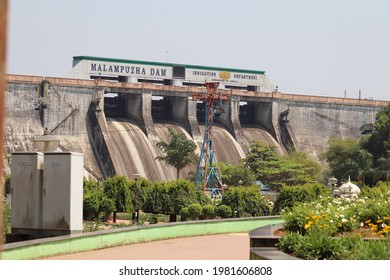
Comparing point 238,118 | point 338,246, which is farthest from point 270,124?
point 338,246

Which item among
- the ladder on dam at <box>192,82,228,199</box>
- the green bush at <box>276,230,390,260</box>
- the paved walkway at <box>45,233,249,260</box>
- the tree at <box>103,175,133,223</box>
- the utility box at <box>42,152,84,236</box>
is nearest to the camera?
the green bush at <box>276,230,390,260</box>

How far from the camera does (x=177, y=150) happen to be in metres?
77.9

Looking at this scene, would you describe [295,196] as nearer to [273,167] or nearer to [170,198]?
[170,198]

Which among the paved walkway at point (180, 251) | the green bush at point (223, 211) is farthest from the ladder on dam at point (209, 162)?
the paved walkway at point (180, 251)

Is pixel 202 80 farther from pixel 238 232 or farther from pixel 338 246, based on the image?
pixel 338 246

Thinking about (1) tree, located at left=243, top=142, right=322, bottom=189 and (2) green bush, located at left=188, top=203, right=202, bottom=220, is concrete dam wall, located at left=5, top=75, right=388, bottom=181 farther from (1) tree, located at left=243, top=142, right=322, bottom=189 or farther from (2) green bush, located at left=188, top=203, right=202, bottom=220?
(2) green bush, located at left=188, top=203, right=202, bottom=220

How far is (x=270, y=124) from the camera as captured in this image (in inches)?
3728

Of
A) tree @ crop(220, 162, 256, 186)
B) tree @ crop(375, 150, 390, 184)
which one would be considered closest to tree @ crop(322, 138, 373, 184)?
tree @ crop(375, 150, 390, 184)

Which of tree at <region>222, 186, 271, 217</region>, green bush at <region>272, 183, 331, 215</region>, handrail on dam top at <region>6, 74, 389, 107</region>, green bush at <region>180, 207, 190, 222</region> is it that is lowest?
green bush at <region>180, 207, 190, 222</region>

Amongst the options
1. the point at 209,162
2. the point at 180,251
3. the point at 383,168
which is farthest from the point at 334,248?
the point at 209,162

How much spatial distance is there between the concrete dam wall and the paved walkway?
165 feet

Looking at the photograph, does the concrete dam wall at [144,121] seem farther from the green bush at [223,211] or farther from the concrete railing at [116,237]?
the concrete railing at [116,237]

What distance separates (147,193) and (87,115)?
38.6 metres

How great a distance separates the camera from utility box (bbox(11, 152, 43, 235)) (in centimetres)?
1800
